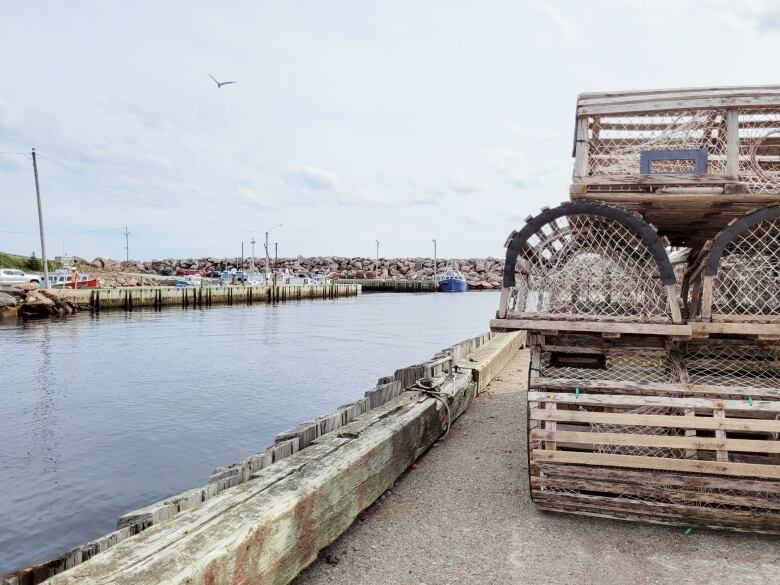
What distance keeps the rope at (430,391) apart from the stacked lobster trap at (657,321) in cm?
216

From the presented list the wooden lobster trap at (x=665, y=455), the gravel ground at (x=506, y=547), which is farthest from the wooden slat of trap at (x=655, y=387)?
the gravel ground at (x=506, y=547)

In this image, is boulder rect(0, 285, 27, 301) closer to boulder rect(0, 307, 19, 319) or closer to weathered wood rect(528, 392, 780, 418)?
boulder rect(0, 307, 19, 319)

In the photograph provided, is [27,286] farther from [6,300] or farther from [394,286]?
[394,286]

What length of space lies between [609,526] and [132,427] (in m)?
11.1

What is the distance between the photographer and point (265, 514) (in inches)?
139

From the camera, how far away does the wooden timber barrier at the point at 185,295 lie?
1811 inches

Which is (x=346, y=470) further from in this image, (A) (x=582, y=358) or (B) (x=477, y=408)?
(B) (x=477, y=408)

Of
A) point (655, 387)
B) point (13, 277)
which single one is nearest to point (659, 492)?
point (655, 387)

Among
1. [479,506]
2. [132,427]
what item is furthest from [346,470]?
[132,427]

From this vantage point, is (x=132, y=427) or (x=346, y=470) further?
(x=132, y=427)

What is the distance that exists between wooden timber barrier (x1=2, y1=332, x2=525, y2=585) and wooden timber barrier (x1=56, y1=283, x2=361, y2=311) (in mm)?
43743

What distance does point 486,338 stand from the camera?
52.3 feet

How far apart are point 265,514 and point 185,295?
55.1 meters

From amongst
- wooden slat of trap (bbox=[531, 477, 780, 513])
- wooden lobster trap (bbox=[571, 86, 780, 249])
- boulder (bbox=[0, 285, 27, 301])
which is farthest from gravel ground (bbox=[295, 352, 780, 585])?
boulder (bbox=[0, 285, 27, 301])
